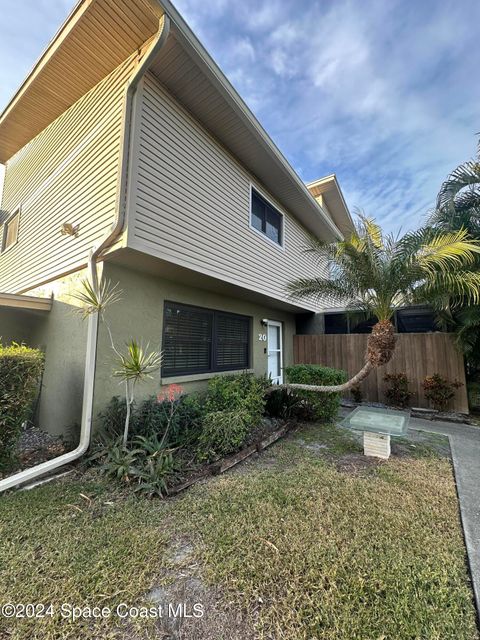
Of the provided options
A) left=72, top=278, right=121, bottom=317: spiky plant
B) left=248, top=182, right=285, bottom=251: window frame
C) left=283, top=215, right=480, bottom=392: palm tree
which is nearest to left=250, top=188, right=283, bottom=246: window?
left=248, top=182, right=285, bottom=251: window frame

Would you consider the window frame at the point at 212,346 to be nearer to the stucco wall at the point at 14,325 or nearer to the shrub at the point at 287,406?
the shrub at the point at 287,406

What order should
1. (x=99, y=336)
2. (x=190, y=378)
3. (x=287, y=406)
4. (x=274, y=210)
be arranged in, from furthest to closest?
(x=274, y=210)
(x=287, y=406)
(x=190, y=378)
(x=99, y=336)

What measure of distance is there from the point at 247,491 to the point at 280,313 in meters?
6.87

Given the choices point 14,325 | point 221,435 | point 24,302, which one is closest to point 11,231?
point 14,325

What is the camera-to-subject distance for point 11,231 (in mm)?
8438

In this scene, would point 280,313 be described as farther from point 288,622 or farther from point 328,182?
point 288,622

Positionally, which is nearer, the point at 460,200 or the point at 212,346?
the point at 212,346

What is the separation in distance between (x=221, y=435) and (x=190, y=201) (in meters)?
4.15

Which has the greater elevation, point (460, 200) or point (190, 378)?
point (460, 200)

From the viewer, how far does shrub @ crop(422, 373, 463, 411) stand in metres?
7.34

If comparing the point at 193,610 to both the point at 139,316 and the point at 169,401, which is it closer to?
the point at 169,401

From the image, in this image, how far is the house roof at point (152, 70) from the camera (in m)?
4.19

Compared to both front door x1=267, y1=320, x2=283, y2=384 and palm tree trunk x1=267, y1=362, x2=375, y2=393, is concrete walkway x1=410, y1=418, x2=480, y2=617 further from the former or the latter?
front door x1=267, y1=320, x2=283, y2=384

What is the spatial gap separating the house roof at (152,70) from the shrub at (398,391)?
19.9 ft
